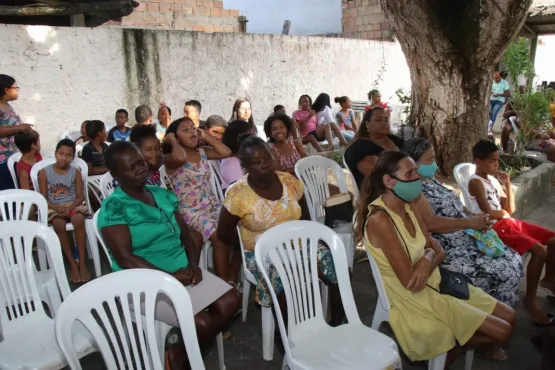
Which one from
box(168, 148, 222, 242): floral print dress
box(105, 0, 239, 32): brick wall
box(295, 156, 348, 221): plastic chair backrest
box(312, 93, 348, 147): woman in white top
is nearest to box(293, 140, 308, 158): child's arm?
box(295, 156, 348, 221): plastic chair backrest

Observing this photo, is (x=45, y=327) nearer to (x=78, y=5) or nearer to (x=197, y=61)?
(x=197, y=61)

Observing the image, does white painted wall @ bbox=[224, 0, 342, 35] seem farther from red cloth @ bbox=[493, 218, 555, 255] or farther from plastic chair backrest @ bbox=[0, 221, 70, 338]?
plastic chair backrest @ bbox=[0, 221, 70, 338]

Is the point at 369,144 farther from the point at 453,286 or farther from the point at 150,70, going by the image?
the point at 150,70

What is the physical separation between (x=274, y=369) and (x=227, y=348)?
38cm

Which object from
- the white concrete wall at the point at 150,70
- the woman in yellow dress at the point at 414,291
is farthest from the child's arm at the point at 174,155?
the white concrete wall at the point at 150,70

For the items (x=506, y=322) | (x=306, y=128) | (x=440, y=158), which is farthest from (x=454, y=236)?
(x=306, y=128)

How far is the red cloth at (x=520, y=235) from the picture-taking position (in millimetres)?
3215

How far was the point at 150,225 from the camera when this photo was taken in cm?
253

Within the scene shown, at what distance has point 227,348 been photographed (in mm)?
2961

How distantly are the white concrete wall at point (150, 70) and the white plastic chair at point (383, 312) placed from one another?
5034 mm

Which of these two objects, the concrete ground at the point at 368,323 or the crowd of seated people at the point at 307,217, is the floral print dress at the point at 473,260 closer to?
the crowd of seated people at the point at 307,217

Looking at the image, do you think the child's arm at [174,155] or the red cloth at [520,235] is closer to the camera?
the red cloth at [520,235]

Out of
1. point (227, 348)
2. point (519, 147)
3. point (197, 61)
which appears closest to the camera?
point (227, 348)

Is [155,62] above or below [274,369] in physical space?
above
